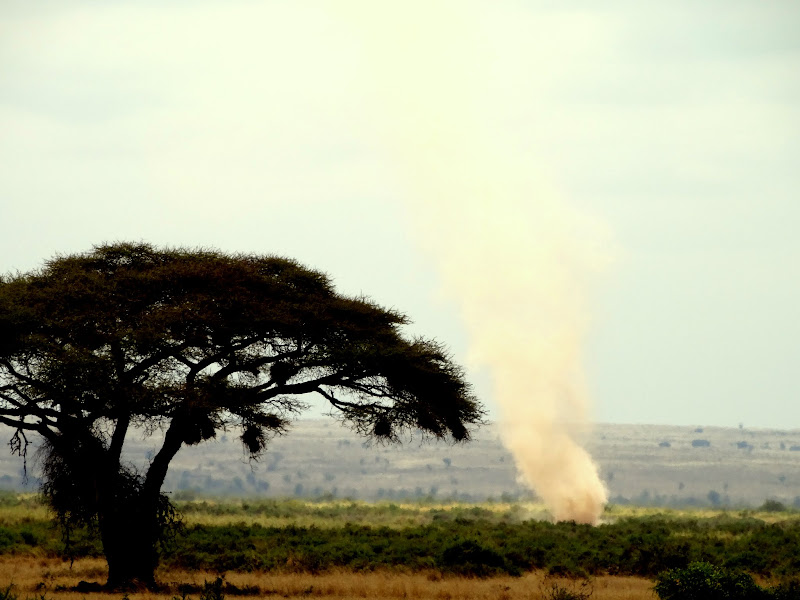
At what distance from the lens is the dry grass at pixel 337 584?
32344 millimetres

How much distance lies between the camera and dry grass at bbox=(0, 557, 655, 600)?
3234 cm

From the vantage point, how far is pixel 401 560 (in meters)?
42.1

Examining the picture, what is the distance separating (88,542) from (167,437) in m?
13.5

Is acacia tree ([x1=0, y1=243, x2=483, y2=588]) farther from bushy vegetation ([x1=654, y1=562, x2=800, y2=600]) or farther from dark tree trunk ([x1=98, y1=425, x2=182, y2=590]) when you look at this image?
bushy vegetation ([x1=654, y1=562, x2=800, y2=600])

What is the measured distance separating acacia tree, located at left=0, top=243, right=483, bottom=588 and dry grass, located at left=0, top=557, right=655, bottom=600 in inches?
68.6

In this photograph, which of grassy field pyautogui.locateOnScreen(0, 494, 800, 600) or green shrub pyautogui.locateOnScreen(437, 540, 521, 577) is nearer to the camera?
grassy field pyautogui.locateOnScreen(0, 494, 800, 600)

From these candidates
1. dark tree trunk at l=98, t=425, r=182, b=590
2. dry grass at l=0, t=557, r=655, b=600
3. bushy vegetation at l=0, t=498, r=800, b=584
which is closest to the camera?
dry grass at l=0, t=557, r=655, b=600

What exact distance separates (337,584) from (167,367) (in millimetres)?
7211

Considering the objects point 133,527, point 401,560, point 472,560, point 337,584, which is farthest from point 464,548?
point 133,527

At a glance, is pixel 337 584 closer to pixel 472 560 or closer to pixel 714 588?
pixel 472 560

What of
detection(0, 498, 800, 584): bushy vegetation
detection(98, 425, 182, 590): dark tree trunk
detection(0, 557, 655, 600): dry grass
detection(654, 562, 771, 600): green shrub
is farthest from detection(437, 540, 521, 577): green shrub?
detection(654, 562, 771, 600): green shrub

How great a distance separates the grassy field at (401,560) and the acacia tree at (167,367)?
2.72 meters

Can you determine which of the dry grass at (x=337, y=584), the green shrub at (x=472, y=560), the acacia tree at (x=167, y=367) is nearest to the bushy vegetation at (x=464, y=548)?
the green shrub at (x=472, y=560)

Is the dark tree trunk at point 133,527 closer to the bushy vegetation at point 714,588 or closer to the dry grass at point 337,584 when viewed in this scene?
the dry grass at point 337,584
